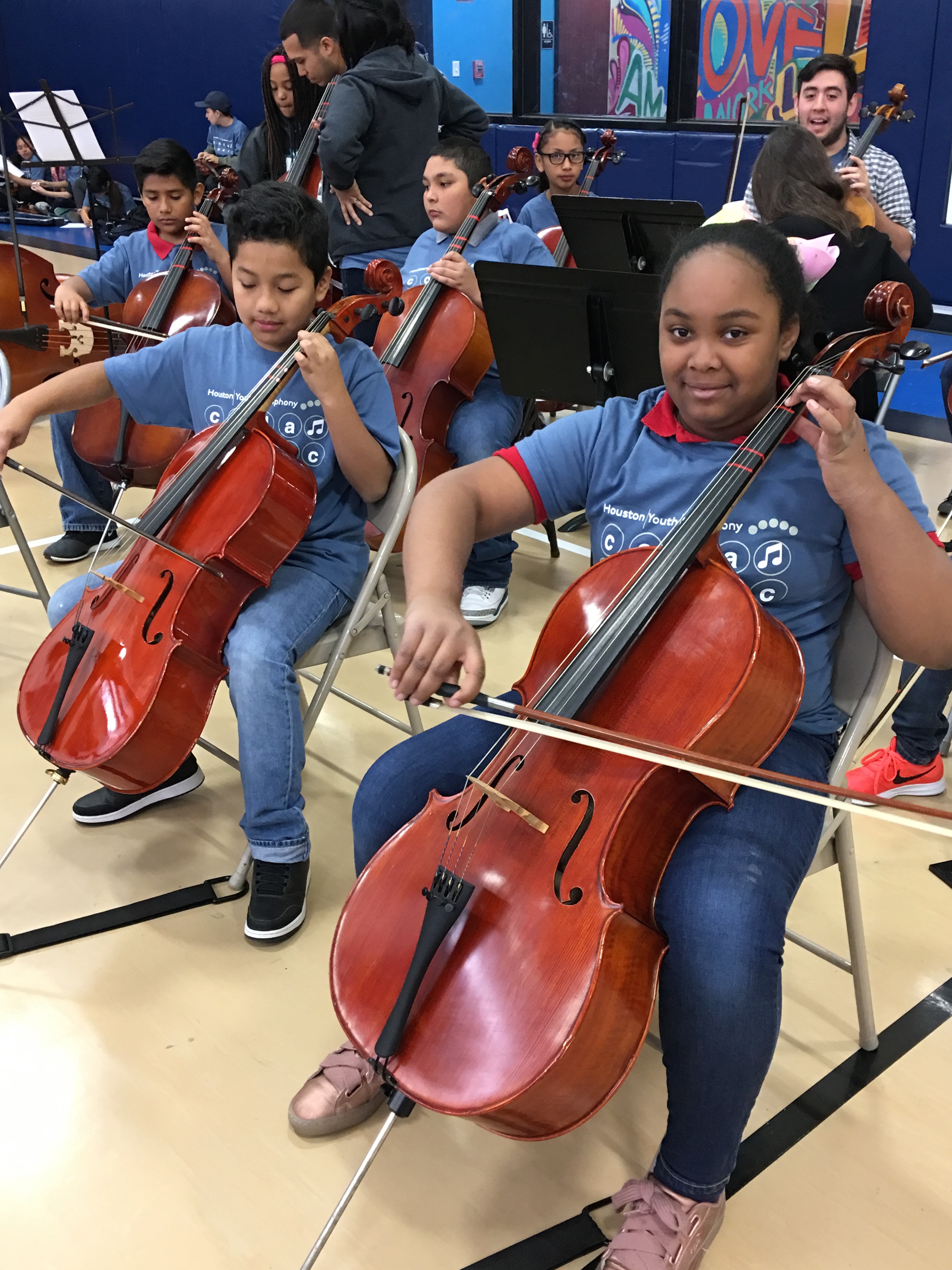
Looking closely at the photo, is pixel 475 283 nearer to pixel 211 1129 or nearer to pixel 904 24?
pixel 211 1129

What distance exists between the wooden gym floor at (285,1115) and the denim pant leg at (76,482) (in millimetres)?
1293

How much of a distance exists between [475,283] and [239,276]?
100 centimetres

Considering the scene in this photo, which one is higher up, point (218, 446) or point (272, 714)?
point (218, 446)

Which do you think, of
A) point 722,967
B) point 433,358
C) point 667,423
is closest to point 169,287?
point 433,358

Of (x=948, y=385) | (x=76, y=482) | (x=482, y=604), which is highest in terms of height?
(x=948, y=385)

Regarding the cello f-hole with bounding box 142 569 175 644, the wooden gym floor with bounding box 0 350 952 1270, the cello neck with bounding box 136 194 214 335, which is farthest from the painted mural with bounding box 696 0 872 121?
the cello f-hole with bounding box 142 569 175 644

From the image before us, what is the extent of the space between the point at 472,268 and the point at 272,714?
4.81 ft

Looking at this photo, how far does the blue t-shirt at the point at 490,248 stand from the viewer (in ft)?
9.13

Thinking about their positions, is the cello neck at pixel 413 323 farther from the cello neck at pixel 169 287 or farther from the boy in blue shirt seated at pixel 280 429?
the boy in blue shirt seated at pixel 280 429

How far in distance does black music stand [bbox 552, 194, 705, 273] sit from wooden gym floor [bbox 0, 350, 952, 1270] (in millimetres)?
1499

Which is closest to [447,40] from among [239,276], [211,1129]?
[239,276]

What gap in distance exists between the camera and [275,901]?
166 centimetres

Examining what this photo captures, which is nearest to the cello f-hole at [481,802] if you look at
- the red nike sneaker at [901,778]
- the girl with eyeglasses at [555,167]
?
the red nike sneaker at [901,778]

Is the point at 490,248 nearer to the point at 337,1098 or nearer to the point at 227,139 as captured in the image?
the point at 337,1098
